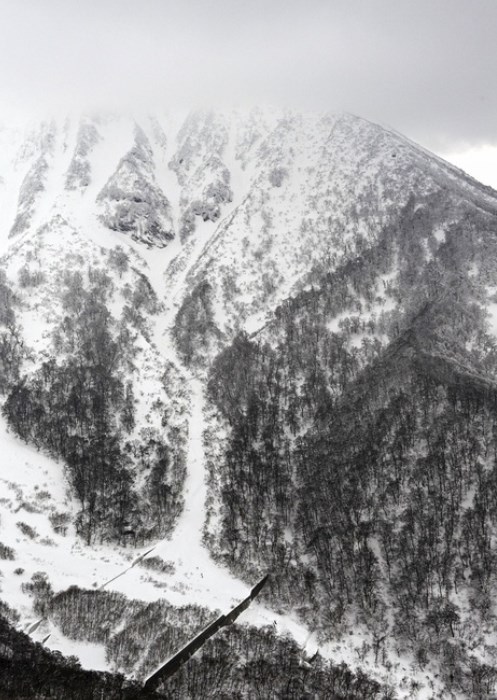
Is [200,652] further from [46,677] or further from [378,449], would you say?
[378,449]

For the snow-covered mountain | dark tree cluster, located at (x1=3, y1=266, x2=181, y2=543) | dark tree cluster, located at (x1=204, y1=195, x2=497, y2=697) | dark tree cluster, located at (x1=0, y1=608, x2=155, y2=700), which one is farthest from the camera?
dark tree cluster, located at (x1=3, y1=266, x2=181, y2=543)

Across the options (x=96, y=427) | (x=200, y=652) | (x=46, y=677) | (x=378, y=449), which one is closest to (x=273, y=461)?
(x=378, y=449)

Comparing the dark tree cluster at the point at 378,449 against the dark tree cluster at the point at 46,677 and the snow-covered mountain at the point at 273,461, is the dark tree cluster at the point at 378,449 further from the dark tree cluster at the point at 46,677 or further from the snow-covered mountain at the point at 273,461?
the dark tree cluster at the point at 46,677

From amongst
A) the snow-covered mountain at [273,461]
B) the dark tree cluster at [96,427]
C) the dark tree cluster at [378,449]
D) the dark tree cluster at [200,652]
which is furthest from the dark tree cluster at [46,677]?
the dark tree cluster at [378,449]

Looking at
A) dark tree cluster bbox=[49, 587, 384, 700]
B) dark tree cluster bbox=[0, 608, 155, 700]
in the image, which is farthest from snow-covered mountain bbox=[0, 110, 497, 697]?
dark tree cluster bbox=[0, 608, 155, 700]

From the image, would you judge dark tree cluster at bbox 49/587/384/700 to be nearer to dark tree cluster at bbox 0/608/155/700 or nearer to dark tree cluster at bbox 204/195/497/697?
dark tree cluster at bbox 0/608/155/700

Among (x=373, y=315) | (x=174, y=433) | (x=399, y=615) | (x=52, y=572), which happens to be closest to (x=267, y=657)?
(x=399, y=615)

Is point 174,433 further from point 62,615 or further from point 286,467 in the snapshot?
point 62,615

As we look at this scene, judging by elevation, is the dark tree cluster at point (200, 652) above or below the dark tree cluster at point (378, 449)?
below
